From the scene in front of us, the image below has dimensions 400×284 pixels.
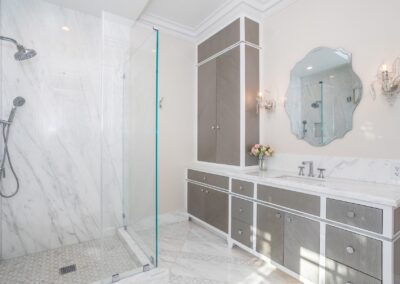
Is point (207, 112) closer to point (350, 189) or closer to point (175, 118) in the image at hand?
point (175, 118)

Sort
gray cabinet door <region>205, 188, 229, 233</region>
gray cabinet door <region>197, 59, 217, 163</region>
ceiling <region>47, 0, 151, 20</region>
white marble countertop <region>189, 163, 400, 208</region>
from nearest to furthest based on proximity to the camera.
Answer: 1. white marble countertop <region>189, 163, 400, 208</region>
2. ceiling <region>47, 0, 151, 20</region>
3. gray cabinet door <region>205, 188, 229, 233</region>
4. gray cabinet door <region>197, 59, 217, 163</region>

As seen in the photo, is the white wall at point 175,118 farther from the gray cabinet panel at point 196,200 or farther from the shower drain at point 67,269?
the shower drain at point 67,269

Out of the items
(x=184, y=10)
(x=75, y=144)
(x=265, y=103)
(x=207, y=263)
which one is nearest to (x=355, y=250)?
(x=207, y=263)

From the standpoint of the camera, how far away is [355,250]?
1435 millimetres

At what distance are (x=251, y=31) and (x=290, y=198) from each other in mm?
1941

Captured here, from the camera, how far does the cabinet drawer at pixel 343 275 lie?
1.39 metres

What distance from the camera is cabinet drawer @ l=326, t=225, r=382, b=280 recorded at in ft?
4.42

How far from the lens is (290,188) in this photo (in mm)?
1819

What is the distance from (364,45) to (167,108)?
2266 mm

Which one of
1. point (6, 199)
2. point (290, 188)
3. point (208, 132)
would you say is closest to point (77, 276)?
point (6, 199)

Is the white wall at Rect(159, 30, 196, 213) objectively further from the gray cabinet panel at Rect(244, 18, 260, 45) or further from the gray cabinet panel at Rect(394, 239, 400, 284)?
the gray cabinet panel at Rect(394, 239, 400, 284)

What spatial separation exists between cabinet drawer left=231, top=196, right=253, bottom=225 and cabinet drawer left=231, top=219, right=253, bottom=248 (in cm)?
5

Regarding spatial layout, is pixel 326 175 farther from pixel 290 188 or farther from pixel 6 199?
pixel 6 199

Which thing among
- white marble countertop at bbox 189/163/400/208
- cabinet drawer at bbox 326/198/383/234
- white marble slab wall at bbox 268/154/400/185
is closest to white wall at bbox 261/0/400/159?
white marble slab wall at bbox 268/154/400/185
